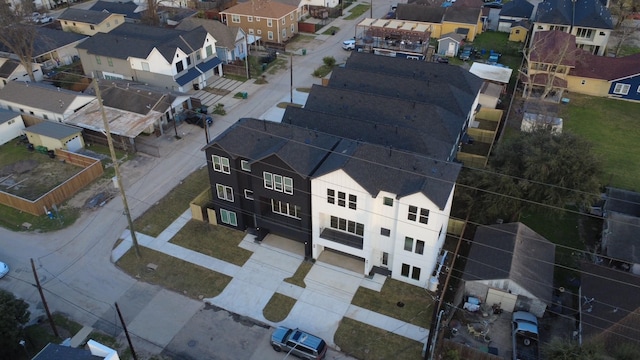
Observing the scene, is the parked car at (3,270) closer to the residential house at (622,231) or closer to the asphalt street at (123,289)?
the asphalt street at (123,289)

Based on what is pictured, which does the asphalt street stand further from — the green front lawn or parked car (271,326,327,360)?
the green front lawn

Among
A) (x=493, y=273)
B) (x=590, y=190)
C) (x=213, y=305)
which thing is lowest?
(x=213, y=305)

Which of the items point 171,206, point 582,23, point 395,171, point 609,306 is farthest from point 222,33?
point 609,306

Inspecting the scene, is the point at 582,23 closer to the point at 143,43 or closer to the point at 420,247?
the point at 420,247

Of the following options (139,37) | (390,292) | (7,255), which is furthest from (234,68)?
(390,292)

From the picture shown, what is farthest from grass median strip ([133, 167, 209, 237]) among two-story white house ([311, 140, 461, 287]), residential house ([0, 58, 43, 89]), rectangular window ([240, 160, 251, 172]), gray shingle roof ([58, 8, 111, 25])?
gray shingle roof ([58, 8, 111, 25])

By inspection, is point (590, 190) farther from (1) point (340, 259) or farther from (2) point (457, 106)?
(1) point (340, 259)
